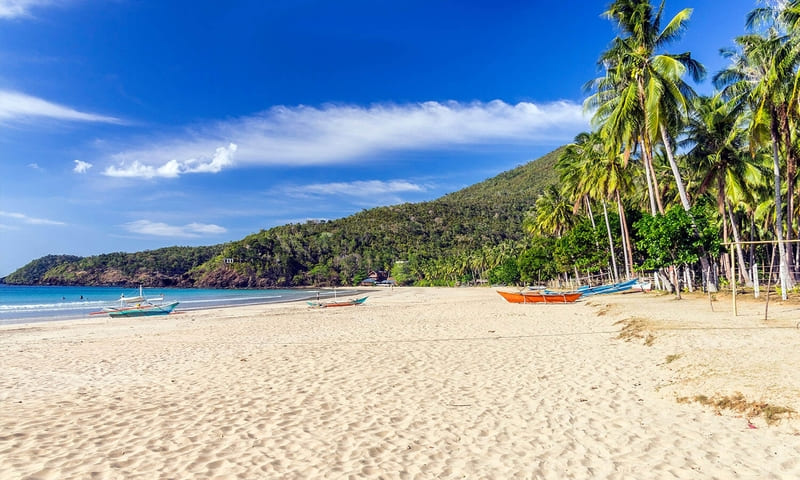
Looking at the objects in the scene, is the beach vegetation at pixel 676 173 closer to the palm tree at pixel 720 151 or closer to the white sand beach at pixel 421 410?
the palm tree at pixel 720 151

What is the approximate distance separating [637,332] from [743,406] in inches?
245

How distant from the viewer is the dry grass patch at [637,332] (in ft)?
34.9

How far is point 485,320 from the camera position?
17.6m

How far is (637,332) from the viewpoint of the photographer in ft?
37.9

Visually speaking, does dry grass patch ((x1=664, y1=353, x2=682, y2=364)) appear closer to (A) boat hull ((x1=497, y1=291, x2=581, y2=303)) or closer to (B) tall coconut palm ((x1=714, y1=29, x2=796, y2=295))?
(B) tall coconut palm ((x1=714, y1=29, x2=796, y2=295))

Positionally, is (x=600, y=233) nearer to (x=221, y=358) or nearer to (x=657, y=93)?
(x=657, y=93)

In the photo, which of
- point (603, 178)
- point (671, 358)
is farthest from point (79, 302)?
point (671, 358)

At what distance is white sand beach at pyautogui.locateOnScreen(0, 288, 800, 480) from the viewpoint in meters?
4.38

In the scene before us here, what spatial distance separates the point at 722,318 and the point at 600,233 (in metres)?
21.6

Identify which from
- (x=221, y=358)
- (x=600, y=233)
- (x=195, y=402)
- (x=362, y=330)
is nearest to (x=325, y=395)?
(x=195, y=402)

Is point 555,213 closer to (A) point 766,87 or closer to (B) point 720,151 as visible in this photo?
(B) point 720,151

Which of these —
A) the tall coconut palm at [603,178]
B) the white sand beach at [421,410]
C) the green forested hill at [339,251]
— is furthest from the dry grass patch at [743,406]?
the green forested hill at [339,251]

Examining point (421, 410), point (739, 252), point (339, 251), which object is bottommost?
point (421, 410)

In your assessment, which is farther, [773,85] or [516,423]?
[773,85]
